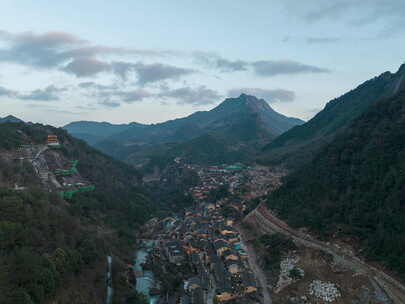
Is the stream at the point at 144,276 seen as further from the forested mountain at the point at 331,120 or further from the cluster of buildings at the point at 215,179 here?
the forested mountain at the point at 331,120

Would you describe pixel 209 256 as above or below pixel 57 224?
below

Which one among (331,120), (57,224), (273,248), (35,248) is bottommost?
(273,248)

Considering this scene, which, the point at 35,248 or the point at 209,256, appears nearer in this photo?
the point at 35,248

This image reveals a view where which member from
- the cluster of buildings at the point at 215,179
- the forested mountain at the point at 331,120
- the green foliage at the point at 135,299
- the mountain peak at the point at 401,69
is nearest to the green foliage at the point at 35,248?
the green foliage at the point at 135,299

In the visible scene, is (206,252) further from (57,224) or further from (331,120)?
(331,120)

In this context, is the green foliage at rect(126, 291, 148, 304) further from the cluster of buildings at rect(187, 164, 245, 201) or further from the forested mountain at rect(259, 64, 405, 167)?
the forested mountain at rect(259, 64, 405, 167)

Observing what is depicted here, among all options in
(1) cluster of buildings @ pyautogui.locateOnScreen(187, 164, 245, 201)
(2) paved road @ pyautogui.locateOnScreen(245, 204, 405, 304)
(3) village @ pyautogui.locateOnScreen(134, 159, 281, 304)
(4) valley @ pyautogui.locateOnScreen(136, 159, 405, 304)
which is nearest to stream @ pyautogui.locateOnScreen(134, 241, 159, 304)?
(4) valley @ pyautogui.locateOnScreen(136, 159, 405, 304)

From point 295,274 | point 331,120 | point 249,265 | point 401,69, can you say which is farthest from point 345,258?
point 401,69
